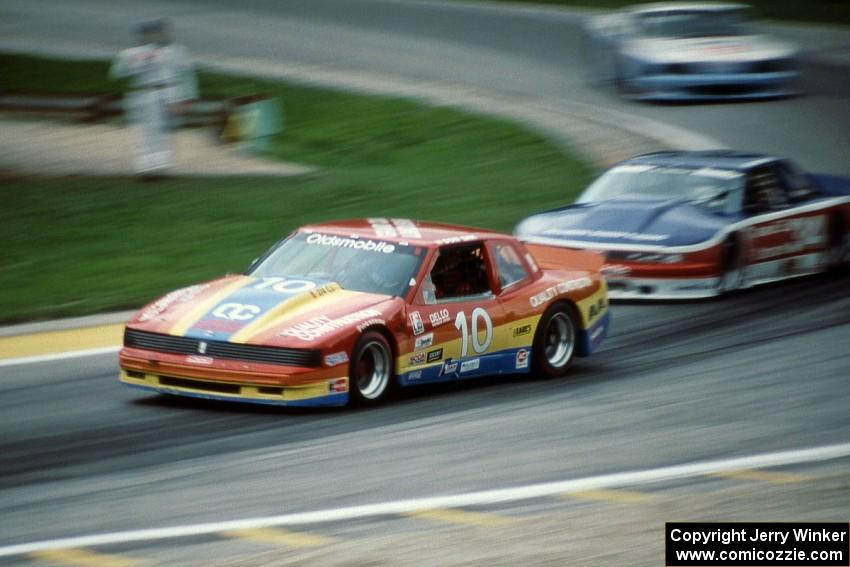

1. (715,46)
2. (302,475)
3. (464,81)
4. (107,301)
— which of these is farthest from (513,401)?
(464,81)

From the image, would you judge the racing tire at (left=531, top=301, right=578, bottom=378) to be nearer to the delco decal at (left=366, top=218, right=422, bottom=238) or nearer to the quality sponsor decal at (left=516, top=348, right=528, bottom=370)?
the quality sponsor decal at (left=516, top=348, right=528, bottom=370)

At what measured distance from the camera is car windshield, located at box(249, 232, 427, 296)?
1048 centimetres

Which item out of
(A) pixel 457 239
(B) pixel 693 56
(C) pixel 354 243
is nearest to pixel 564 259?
(A) pixel 457 239

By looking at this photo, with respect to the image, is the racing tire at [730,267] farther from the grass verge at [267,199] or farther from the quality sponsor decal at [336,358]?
the quality sponsor decal at [336,358]

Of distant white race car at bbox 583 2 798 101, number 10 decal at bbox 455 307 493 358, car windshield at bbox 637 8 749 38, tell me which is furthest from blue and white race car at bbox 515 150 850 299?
car windshield at bbox 637 8 749 38

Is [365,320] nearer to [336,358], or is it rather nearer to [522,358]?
[336,358]

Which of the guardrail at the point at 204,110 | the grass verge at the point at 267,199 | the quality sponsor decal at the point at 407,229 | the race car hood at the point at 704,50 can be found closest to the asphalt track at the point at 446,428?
the quality sponsor decal at the point at 407,229

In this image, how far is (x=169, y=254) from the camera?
608 inches

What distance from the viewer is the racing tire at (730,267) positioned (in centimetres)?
1424

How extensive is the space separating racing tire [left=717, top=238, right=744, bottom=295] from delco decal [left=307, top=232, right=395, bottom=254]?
181 inches

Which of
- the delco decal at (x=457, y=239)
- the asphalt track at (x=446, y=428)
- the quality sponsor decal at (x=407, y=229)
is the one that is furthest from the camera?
the quality sponsor decal at (x=407, y=229)

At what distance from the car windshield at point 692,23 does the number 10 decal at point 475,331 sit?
15.0m

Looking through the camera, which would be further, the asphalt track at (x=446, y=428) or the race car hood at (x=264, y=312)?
the race car hood at (x=264, y=312)

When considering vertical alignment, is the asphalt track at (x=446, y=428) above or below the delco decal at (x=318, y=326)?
below
